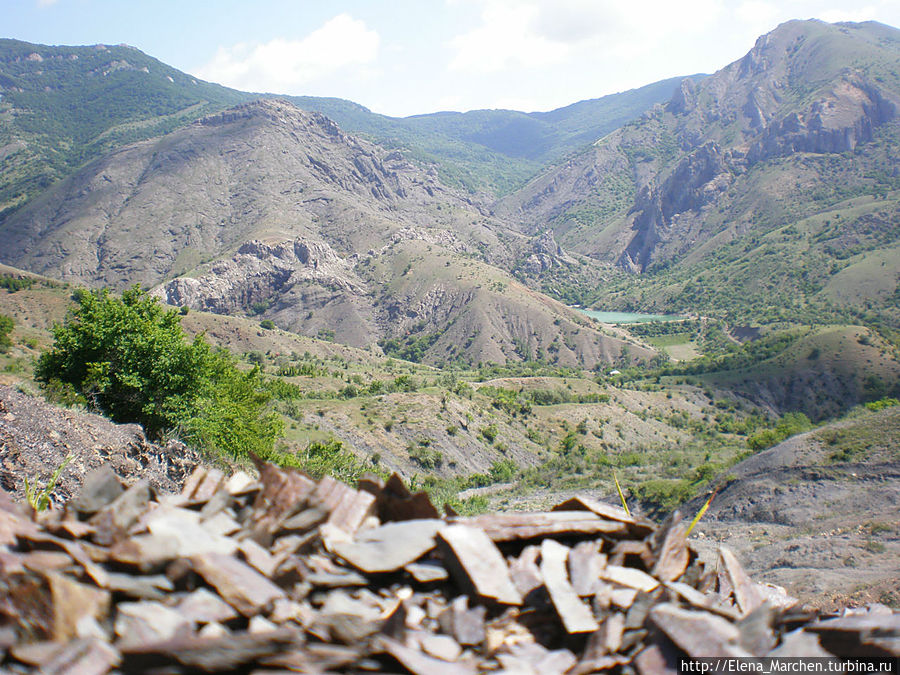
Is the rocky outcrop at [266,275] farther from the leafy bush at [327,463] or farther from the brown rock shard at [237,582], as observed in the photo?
the brown rock shard at [237,582]

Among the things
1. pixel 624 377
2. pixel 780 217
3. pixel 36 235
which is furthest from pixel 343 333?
pixel 780 217

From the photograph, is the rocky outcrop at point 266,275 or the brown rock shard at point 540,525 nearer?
the brown rock shard at point 540,525

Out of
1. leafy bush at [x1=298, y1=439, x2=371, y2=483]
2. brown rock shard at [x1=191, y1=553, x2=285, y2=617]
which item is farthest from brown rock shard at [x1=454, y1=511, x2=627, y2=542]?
leafy bush at [x1=298, y1=439, x2=371, y2=483]

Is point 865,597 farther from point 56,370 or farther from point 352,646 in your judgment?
point 56,370

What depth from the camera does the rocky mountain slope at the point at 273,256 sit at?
12975 centimetres

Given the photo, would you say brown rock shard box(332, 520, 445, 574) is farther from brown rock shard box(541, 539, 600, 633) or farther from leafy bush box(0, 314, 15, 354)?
leafy bush box(0, 314, 15, 354)

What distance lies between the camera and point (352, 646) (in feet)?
15.5

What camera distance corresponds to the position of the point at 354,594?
562 cm

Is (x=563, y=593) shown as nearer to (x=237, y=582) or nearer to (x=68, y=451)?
(x=237, y=582)

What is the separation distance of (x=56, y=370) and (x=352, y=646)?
26093mm

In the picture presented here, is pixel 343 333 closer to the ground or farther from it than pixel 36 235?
closer to the ground

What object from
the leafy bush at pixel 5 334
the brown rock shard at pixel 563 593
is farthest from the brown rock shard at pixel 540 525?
the leafy bush at pixel 5 334

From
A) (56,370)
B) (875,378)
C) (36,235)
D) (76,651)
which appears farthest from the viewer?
(36,235)

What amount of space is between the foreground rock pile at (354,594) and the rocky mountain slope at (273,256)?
372 ft
